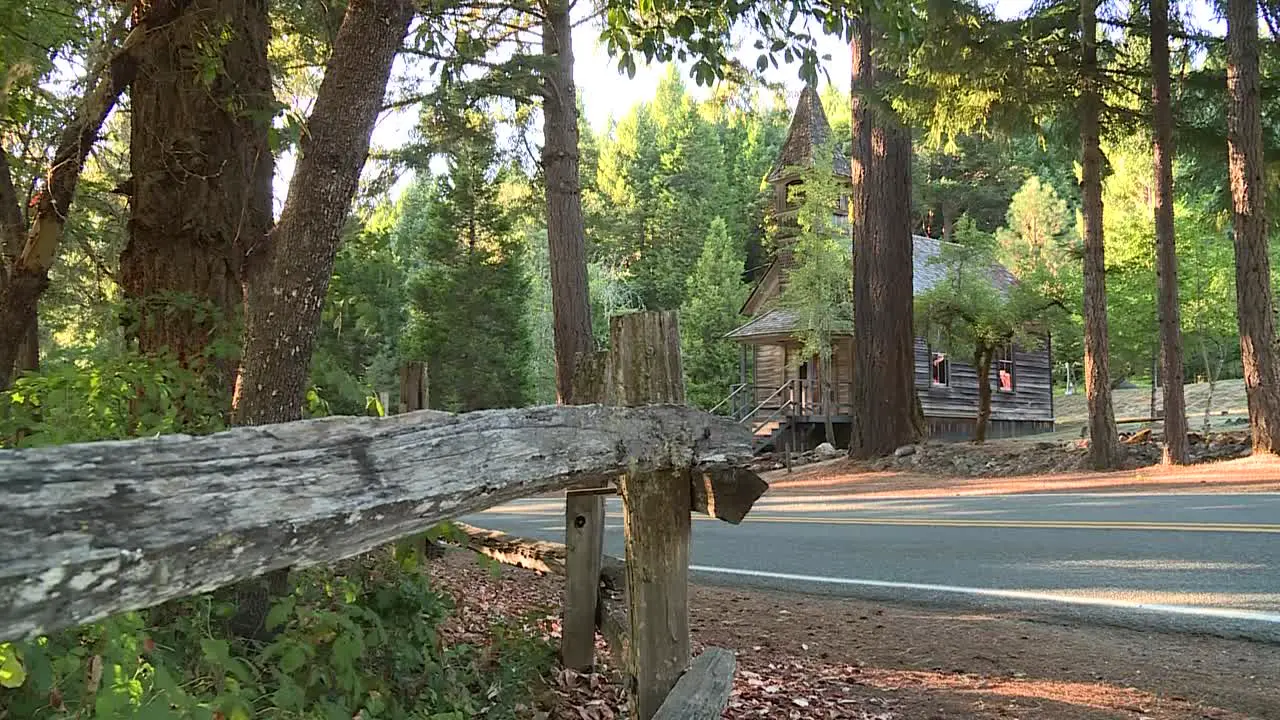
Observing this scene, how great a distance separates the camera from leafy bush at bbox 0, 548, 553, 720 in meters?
2.20

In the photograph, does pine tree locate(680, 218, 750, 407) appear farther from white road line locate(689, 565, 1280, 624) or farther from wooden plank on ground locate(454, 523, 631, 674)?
wooden plank on ground locate(454, 523, 631, 674)

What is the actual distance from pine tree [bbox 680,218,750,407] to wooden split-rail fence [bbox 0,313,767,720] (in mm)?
42220

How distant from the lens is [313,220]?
4363 millimetres

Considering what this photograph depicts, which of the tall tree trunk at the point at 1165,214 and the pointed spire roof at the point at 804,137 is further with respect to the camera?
the pointed spire roof at the point at 804,137

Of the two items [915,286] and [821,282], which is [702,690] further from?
[915,286]

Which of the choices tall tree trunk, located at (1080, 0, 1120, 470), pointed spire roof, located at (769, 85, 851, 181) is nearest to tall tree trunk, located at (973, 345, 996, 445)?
tall tree trunk, located at (1080, 0, 1120, 470)

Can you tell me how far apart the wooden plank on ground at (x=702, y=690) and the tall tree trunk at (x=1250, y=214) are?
15.3 m

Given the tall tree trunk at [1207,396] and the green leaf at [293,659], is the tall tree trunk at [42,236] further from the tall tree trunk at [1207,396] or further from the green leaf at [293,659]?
the tall tree trunk at [1207,396]

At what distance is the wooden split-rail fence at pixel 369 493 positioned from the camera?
138 centimetres

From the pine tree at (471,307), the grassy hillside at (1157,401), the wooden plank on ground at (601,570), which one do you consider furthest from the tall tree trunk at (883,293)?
the pine tree at (471,307)

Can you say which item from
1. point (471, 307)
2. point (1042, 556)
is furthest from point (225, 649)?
point (471, 307)

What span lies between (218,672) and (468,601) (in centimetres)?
422

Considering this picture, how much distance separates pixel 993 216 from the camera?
62312 mm

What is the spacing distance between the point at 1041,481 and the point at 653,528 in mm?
14673
